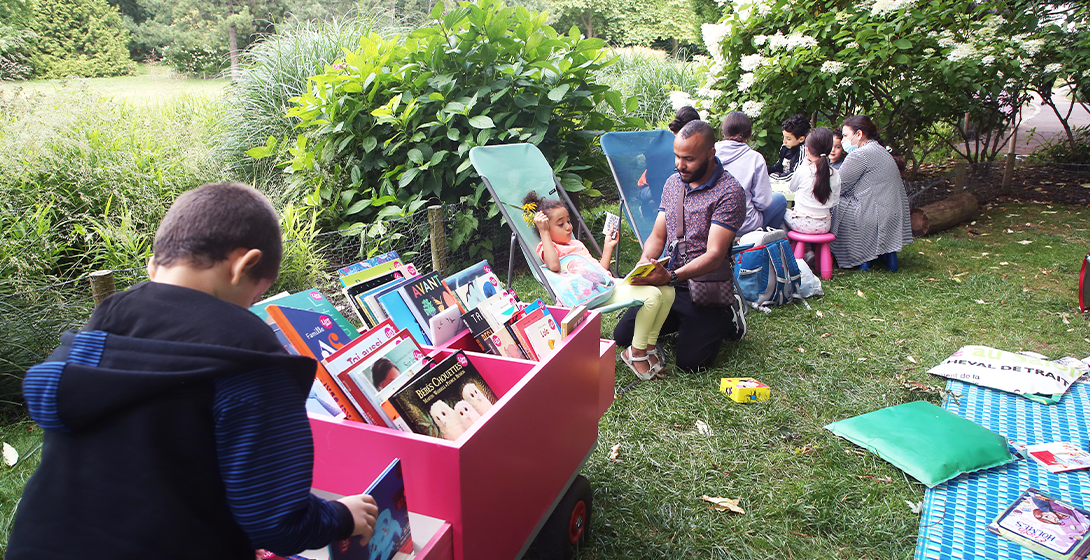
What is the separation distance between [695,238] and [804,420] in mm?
1116

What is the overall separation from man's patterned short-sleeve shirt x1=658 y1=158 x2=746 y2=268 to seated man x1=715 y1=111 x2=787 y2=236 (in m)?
1.50

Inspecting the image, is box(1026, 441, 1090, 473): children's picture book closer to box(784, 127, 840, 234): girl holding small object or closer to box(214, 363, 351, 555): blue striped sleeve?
box(784, 127, 840, 234): girl holding small object

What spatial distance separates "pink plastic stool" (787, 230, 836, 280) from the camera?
5.15m

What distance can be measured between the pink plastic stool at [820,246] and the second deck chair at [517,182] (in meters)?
2.31

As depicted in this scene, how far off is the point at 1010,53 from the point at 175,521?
28.3 feet

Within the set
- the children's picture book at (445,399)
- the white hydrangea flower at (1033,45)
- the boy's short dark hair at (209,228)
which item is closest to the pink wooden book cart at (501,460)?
the children's picture book at (445,399)

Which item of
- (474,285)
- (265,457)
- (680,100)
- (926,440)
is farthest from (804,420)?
(680,100)

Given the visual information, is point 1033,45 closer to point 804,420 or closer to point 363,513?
point 804,420

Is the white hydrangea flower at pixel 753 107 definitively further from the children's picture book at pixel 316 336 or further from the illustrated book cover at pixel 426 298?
the children's picture book at pixel 316 336

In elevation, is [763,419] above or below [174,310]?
below

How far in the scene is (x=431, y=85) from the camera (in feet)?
15.5

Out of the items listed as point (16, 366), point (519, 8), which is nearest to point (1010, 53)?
point (519, 8)

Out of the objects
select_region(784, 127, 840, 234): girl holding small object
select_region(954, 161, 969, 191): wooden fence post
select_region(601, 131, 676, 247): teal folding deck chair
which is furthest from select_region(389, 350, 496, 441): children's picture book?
select_region(954, 161, 969, 191): wooden fence post

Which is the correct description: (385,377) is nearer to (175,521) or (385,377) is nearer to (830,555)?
(175,521)
